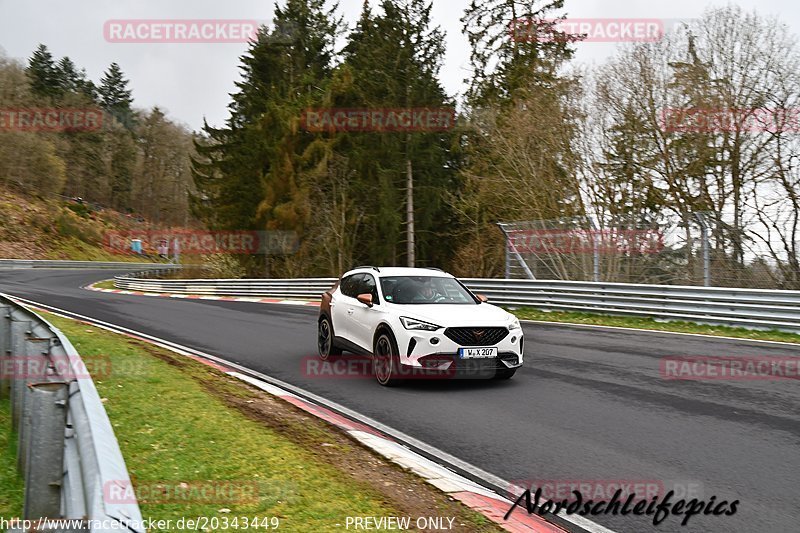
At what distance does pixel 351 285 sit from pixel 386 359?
222 cm

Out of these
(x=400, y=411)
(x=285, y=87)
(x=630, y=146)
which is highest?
(x=285, y=87)

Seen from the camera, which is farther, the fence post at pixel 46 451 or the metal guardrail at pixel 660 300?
the metal guardrail at pixel 660 300

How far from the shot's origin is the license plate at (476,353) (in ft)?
27.4

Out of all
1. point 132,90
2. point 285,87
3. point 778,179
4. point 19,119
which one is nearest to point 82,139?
point 19,119

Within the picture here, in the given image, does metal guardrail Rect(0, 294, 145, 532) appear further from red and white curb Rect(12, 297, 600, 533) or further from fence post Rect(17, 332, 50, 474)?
red and white curb Rect(12, 297, 600, 533)

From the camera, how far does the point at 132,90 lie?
102875 mm

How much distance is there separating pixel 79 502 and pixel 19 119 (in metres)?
81.5

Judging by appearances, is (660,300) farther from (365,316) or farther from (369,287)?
(365,316)

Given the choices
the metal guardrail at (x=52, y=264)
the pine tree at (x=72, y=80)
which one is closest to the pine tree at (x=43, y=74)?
the pine tree at (x=72, y=80)

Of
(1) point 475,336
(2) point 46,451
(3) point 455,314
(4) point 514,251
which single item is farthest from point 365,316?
(4) point 514,251

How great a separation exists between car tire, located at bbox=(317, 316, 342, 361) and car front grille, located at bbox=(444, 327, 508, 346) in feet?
9.64

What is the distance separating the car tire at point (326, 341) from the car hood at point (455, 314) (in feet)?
6.93

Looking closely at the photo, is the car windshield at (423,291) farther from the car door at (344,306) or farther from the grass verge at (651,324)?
the grass verge at (651,324)

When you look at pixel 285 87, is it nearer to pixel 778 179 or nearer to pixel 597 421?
pixel 778 179
